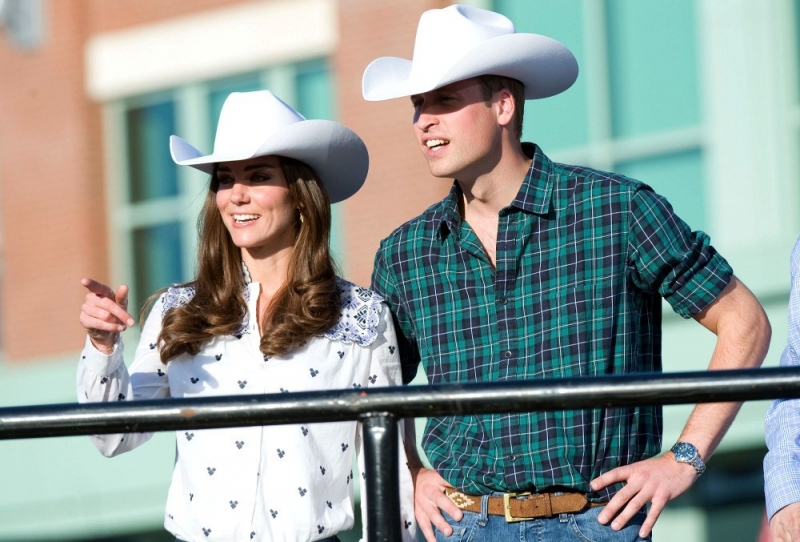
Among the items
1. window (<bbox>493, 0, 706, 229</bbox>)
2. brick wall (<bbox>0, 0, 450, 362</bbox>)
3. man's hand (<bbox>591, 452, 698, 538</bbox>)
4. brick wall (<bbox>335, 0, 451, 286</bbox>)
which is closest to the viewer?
man's hand (<bbox>591, 452, 698, 538</bbox>)

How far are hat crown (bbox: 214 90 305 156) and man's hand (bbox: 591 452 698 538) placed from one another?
1.41 meters

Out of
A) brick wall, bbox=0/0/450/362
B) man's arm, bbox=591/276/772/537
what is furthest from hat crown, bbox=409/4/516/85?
brick wall, bbox=0/0/450/362

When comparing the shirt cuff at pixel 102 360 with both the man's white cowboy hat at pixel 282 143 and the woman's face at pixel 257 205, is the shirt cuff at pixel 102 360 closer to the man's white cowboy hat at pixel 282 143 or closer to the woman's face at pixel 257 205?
the woman's face at pixel 257 205

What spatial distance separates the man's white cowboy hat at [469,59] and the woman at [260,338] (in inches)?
9.6

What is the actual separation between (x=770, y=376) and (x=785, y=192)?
6.11 meters

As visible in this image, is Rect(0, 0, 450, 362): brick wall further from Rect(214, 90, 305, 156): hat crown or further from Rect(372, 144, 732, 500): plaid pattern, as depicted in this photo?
Rect(372, 144, 732, 500): plaid pattern

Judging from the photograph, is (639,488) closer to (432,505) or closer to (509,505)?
(509,505)

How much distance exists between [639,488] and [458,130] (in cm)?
110

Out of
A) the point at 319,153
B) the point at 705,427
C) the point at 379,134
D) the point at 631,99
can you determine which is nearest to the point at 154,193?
the point at 379,134

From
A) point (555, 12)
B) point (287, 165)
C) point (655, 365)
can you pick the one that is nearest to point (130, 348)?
point (555, 12)

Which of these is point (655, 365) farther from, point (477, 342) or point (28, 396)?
point (28, 396)

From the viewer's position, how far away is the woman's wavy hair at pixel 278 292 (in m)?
3.79

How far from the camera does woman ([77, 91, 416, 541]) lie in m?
3.61

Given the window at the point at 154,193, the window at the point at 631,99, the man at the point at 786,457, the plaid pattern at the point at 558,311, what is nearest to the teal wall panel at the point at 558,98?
the window at the point at 631,99
